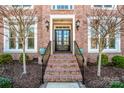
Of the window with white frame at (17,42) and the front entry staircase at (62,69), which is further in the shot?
the window with white frame at (17,42)

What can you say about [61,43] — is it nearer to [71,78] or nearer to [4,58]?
[4,58]

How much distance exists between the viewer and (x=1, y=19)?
15.8 m

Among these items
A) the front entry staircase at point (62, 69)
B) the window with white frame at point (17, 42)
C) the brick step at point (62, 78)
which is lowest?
the brick step at point (62, 78)

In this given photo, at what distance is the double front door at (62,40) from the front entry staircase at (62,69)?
380 cm

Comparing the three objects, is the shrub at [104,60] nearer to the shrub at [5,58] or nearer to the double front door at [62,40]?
the double front door at [62,40]

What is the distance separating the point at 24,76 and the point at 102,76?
3.85 m

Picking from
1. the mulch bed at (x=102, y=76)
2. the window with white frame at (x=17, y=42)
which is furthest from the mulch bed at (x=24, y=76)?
the mulch bed at (x=102, y=76)

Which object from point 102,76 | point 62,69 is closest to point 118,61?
point 102,76

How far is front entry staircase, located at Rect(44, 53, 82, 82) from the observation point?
1362 centimetres

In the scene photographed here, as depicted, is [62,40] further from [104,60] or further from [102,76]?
[102,76]

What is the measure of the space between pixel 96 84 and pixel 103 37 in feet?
9.65

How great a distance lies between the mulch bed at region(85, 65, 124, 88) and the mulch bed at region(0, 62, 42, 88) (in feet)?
7.71

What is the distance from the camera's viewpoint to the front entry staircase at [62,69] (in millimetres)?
13617

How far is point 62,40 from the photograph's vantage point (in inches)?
815
